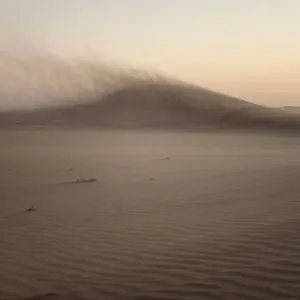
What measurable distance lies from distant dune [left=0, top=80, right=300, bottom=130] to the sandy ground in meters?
32.1

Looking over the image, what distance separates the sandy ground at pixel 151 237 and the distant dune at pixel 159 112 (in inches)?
1265

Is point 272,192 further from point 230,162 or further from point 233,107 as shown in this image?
point 233,107

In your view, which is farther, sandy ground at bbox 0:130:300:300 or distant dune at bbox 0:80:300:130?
distant dune at bbox 0:80:300:130

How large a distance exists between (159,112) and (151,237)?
142 feet

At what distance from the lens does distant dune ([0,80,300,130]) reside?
145 ft

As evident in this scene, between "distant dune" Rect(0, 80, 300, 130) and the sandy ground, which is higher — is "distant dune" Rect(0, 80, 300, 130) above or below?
above

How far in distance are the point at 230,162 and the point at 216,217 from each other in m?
8.79

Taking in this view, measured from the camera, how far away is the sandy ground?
436cm

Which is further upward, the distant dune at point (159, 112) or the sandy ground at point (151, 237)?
the distant dune at point (159, 112)

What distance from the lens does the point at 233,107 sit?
164ft

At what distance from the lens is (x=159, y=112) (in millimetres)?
48938

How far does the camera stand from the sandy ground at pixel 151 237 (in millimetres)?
4355

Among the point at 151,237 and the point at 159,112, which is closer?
the point at 151,237

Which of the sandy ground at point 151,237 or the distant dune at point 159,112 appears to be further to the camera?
the distant dune at point 159,112
